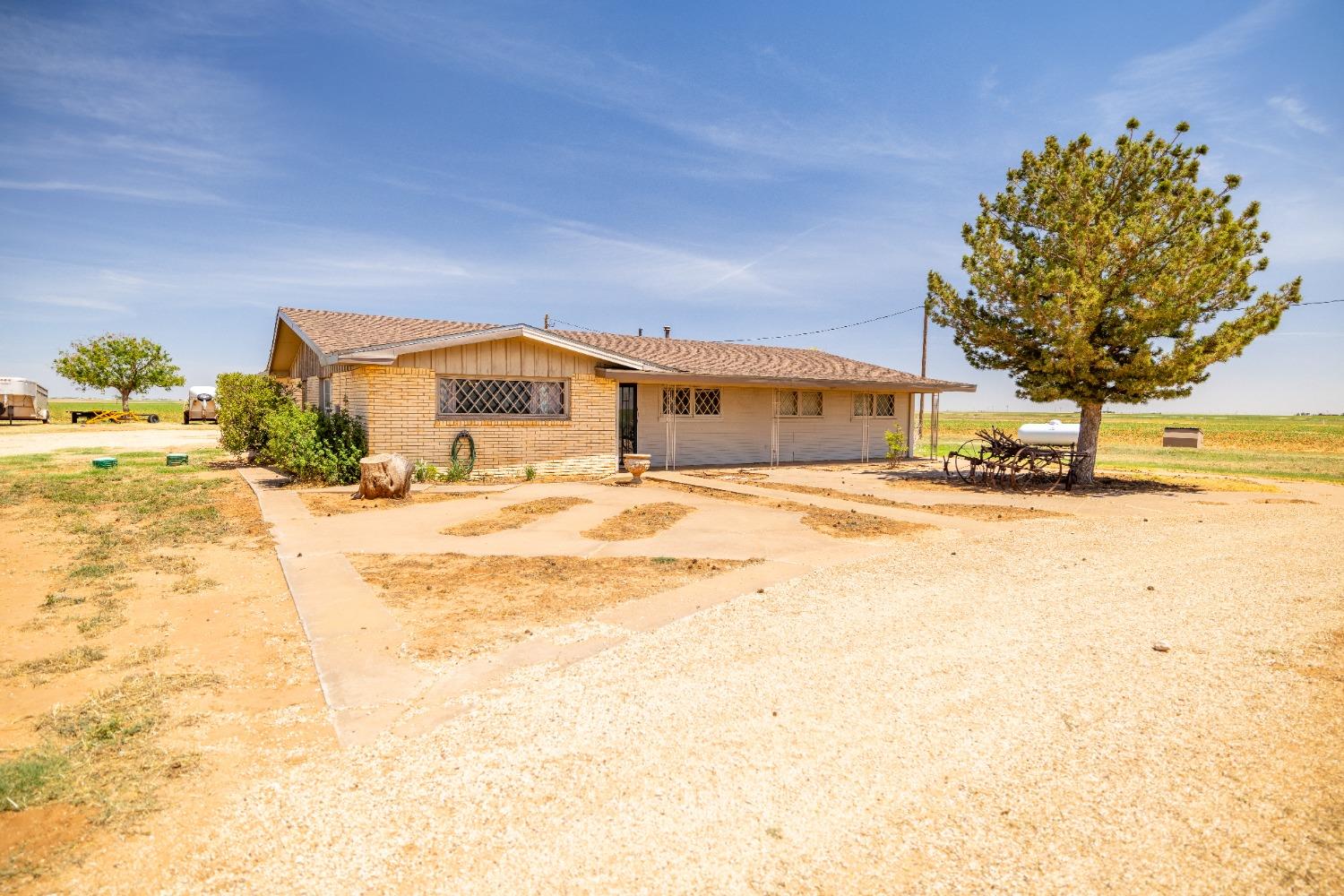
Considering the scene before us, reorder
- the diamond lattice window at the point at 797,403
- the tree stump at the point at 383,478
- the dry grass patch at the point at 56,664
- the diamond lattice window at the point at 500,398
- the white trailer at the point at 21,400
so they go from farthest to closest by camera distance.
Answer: the white trailer at the point at 21,400 < the diamond lattice window at the point at 797,403 < the diamond lattice window at the point at 500,398 < the tree stump at the point at 383,478 < the dry grass patch at the point at 56,664

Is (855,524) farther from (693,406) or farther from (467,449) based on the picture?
(693,406)

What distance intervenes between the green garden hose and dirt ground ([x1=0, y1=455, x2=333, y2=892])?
23.6 ft

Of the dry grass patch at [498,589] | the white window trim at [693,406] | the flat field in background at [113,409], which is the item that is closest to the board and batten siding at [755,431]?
the white window trim at [693,406]

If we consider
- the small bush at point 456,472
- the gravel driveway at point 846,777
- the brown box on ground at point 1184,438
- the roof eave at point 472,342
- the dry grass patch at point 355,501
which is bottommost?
the gravel driveway at point 846,777

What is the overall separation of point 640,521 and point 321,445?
740 cm

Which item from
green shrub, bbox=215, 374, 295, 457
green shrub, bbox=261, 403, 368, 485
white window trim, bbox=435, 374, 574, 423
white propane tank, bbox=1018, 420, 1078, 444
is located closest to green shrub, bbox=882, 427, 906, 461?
white window trim, bbox=435, 374, 574, 423

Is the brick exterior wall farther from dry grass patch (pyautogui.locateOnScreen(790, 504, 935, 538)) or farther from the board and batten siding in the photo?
dry grass patch (pyautogui.locateOnScreen(790, 504, 935, 538))

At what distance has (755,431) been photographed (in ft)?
67.4

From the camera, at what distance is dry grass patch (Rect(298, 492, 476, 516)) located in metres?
10.8

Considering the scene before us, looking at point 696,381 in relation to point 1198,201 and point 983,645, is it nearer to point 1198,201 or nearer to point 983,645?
point 1198,201

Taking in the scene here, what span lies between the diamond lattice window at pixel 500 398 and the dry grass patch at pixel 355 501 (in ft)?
8.73

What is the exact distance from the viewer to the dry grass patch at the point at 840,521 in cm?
942

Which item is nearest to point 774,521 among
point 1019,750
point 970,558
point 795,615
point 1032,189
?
point 970,558

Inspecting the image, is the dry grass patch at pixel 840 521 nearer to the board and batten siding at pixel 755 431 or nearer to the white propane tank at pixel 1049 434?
the board and batten siding at pixel 755 431
